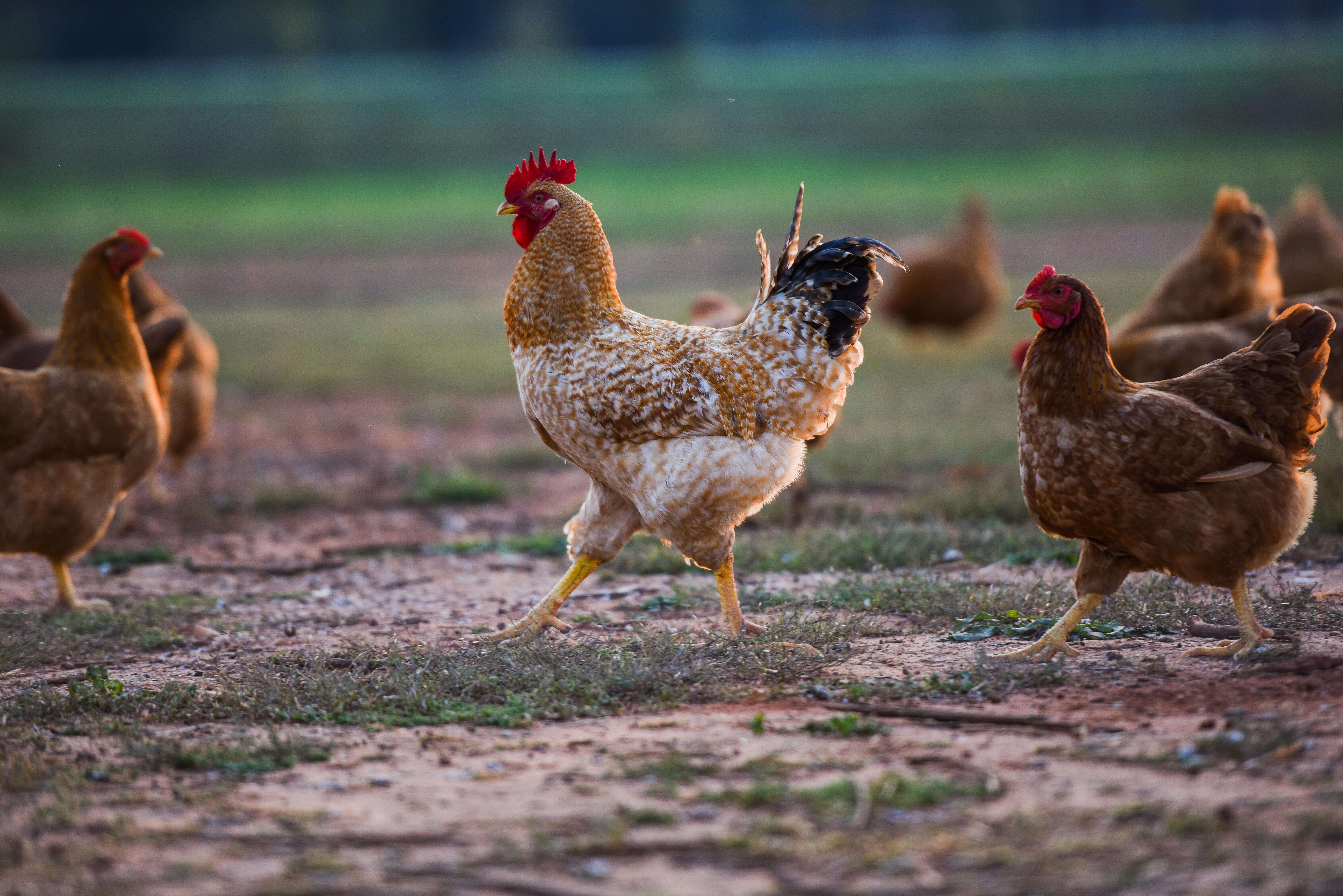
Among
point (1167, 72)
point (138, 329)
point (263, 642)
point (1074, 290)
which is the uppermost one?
point (1167, 72)

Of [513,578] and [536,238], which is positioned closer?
[536,238]

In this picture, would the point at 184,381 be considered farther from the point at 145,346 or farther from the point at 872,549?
the point at 872,549

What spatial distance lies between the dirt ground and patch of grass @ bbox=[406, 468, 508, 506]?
297cm

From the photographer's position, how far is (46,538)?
18.6 feet

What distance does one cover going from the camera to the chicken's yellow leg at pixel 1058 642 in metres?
4.38

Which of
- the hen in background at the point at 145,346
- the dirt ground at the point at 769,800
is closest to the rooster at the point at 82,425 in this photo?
the hen in background at the point at 145,346

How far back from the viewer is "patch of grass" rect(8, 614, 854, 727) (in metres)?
4.07

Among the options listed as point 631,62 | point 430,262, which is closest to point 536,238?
point 430,262

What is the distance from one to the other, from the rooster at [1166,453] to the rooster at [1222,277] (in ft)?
7.96

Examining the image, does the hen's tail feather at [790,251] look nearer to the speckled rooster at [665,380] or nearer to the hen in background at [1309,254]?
the speckled rooster at [665,380]

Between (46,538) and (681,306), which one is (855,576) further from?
(681,306)

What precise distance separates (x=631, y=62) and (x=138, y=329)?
34.6 metres

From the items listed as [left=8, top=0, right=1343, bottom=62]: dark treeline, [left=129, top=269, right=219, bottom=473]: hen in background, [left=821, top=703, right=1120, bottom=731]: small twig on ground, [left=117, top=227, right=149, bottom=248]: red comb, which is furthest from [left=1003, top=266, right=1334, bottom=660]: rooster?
[left=8, top=0, right=1343, bottom=62]: dark treeline

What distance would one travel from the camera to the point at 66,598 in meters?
5.79
